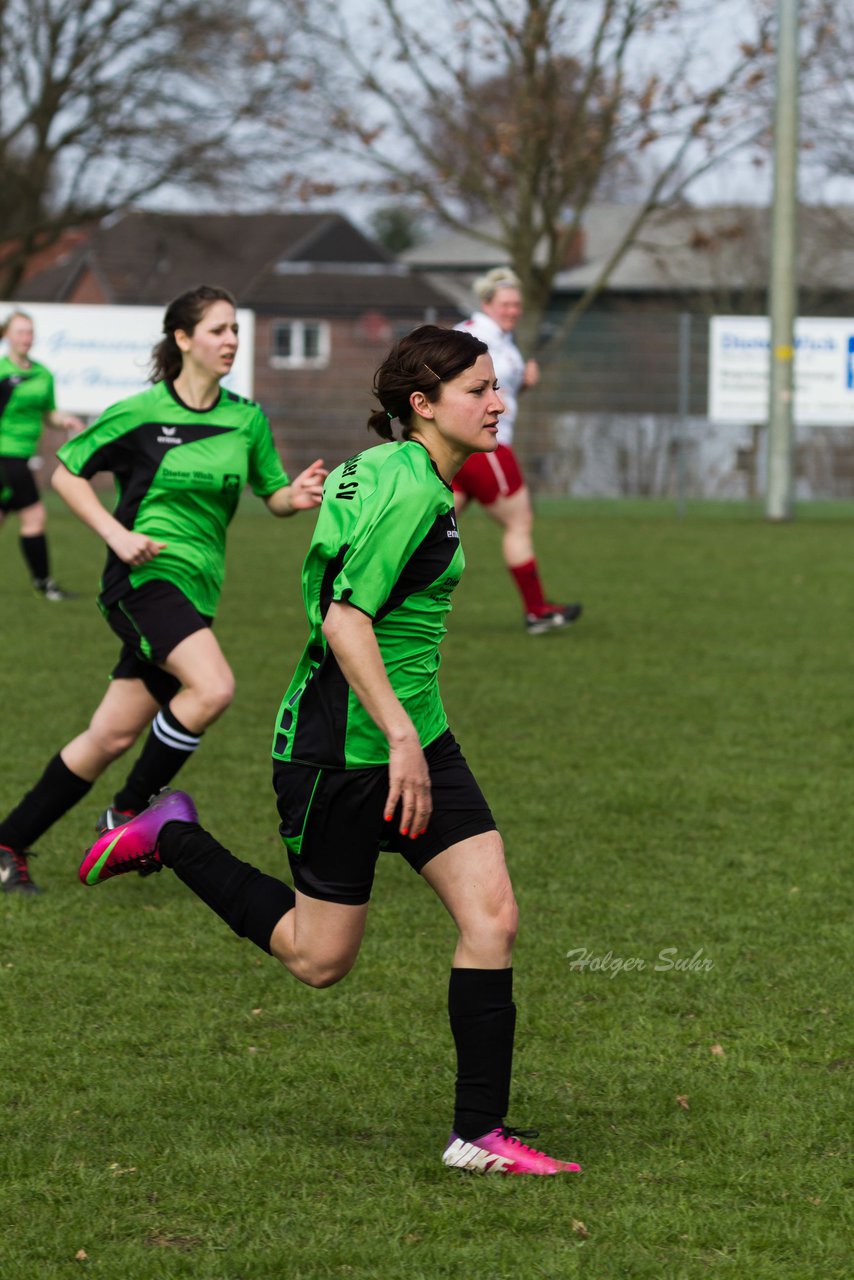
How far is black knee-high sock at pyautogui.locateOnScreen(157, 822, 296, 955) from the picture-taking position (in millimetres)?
3984

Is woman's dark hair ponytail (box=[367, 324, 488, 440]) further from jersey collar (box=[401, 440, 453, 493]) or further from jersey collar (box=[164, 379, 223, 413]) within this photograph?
jersey collar (box=[164, 379, 223, 413])

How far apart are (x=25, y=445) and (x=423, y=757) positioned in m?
11.4

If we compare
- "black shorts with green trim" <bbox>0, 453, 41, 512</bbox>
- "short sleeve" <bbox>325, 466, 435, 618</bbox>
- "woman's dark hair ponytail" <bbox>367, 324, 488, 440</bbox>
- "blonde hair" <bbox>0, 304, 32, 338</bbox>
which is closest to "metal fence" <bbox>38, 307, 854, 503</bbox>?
"black shorts with green trim" <bbox>0, 453, 41, 512</bbox>

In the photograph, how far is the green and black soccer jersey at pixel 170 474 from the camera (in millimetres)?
5945

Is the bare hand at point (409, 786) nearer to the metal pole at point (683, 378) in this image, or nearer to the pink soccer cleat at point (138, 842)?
the pink soccer cleat at point (138, 842)

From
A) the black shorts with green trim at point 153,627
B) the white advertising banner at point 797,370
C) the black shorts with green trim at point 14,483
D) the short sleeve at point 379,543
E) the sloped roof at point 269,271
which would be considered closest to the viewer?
the short sleeve at point 379,543

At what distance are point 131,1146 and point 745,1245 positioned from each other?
1.30m

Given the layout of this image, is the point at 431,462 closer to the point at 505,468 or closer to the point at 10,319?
the point at 505,468

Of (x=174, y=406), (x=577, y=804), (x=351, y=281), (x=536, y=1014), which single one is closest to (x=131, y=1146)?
(x=536, y=1014)

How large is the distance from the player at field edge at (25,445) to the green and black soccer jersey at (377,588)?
35.2ft

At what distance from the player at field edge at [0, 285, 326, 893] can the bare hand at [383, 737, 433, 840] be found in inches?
92.6

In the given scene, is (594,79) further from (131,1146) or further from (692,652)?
(131,1146)

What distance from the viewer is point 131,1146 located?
152 inches

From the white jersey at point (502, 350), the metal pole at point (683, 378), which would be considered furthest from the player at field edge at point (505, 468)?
the metal pole at point (683, 378)
